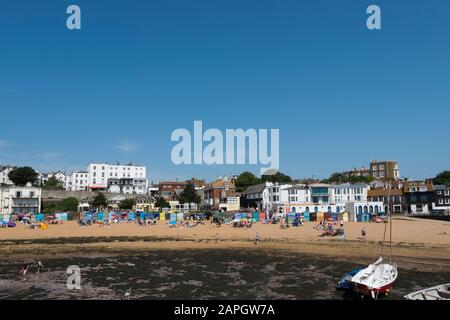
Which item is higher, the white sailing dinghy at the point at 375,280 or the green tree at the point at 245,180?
the green tree at the point at 245,180

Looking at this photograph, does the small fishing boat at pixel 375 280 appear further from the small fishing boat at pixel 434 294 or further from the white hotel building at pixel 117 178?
the white hotel building at pixel 117 178

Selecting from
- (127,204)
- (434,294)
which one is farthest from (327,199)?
(434,294)

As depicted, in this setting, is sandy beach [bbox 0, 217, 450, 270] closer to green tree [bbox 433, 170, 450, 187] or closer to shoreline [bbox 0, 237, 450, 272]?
shoreline [bbox 0, 237, 450, 272]

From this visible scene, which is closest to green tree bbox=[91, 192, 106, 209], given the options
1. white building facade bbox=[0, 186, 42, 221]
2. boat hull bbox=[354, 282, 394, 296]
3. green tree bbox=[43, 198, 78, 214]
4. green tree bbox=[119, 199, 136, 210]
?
green tree bbox=[43, 198, 78, 214]

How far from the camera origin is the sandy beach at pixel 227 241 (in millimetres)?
41812

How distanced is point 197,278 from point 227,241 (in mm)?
23624

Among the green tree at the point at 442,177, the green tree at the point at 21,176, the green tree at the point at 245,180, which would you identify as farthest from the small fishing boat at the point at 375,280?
the green tree at the point at 442,177

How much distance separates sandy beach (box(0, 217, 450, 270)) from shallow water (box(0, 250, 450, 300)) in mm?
5715

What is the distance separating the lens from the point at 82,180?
171750mm

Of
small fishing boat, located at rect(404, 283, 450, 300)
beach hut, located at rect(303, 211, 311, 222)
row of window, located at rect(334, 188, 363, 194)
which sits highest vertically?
row of window, located at rect(334, 188, 363, 194)

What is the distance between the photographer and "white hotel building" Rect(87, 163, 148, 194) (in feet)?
503

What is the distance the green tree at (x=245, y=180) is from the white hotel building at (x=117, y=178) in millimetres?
38955

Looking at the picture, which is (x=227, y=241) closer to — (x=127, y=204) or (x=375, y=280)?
(x=375, y=280)

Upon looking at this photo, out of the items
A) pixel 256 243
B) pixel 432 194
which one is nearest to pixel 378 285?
pixel 256 243
